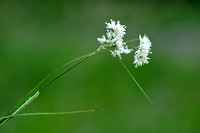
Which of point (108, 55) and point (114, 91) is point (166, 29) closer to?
point (108, 55)

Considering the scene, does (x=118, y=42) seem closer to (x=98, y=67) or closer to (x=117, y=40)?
(x=117, y=40)

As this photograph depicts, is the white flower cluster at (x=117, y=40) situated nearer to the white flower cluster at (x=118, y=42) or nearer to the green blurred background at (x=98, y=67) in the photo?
the white flower cluster at (x=118, y=42)

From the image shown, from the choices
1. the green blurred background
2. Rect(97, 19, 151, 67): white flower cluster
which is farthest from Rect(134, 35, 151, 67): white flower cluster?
the green blurred background

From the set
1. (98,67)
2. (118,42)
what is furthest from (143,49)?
(98,67)

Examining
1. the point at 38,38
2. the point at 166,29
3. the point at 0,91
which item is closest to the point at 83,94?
the point at 0,91

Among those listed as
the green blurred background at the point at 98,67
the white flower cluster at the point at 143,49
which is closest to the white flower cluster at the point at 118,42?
the white flower cluster at the point at 143,49

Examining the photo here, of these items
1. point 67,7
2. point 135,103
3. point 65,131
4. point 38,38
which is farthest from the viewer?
point 67,7

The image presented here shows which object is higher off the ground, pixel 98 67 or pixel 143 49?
pixel 98 67

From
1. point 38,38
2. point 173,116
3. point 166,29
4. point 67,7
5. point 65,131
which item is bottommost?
point 173,116
